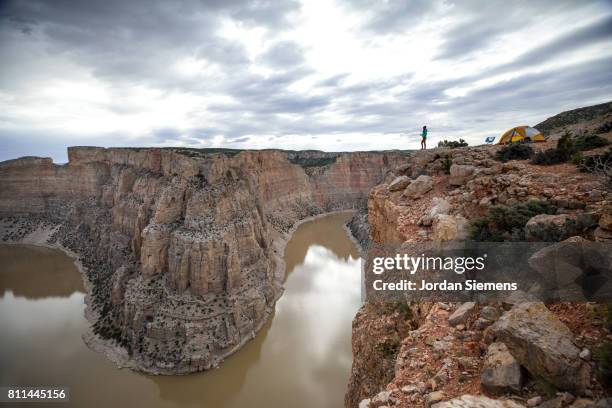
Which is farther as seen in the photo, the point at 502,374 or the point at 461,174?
the point at 461,174

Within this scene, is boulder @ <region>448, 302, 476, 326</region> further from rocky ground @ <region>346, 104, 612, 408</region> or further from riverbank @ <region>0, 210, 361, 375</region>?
riverbank @ <region>0, 210, 361, 375</region>

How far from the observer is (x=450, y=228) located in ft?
19.4

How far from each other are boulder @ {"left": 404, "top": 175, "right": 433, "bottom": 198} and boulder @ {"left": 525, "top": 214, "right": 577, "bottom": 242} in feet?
12.0

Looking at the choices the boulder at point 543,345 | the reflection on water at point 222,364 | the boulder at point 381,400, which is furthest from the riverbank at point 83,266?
the boulder at point 543,345

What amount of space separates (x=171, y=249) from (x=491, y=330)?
20.3 m

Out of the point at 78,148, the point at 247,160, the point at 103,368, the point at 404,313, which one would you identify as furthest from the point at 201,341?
the point at 78,148

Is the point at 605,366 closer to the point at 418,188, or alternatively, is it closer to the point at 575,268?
the point at 575,268

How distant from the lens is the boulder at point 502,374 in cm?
300

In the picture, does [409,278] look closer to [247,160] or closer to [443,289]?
[443,289]

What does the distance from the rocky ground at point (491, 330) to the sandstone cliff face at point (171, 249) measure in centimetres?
1366

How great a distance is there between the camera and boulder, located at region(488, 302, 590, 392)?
2.76 metres

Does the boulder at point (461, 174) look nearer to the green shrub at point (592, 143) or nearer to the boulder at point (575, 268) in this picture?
the green shrub at point (592, 143)

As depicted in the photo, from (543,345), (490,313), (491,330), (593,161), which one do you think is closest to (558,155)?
(593,161)

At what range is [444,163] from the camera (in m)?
9.93
